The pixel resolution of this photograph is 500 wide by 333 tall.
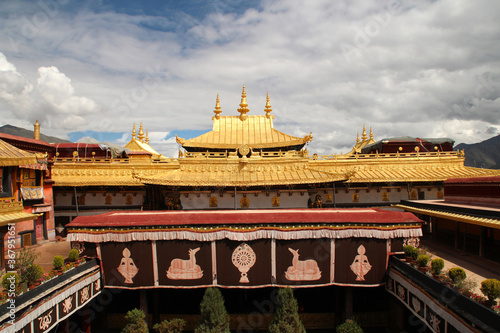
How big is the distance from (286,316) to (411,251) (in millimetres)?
5288

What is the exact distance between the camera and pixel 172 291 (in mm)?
14711

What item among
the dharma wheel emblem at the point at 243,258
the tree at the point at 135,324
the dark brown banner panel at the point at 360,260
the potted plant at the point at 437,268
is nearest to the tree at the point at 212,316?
the dharma wheel emblem at the point at 243,258

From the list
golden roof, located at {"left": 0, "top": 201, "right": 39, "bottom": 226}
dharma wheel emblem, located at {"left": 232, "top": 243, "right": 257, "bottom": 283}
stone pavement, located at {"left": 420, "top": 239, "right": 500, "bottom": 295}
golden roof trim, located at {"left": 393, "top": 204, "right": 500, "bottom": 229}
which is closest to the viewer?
golden roof trim, located at {"left": 393, "top": 204, "right": 500, "bottom": 229}

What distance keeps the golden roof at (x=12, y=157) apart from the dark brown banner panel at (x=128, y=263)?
288 inches

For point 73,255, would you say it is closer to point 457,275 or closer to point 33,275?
point 33,275

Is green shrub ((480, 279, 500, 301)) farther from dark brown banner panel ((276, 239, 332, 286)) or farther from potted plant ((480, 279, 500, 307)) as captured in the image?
dark brown banner panel ((276, 239, 332, 286))

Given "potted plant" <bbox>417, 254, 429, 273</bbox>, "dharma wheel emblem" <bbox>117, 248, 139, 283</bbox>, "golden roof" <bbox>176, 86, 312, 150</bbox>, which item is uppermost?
"golden roof" <bbox>176, 86, 312, 150</bbox>

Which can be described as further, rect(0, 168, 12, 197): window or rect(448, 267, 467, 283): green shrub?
rect(0, 168, 12, 197): window

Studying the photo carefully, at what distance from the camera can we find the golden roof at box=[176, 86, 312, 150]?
77.5 feet

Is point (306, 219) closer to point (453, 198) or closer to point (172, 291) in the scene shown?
point (172, 291)

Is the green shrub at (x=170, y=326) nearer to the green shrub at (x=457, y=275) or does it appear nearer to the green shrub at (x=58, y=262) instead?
the green shrub at (x=58, y=262)

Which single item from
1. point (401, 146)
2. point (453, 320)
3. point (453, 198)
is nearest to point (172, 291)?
point (453, 320)

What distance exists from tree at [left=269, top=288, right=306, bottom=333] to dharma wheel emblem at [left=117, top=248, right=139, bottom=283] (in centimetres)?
589

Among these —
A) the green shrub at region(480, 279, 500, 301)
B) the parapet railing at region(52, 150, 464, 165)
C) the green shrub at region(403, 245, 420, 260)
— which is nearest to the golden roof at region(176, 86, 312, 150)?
the parapet railing at region(52, 150, 464, 165)
